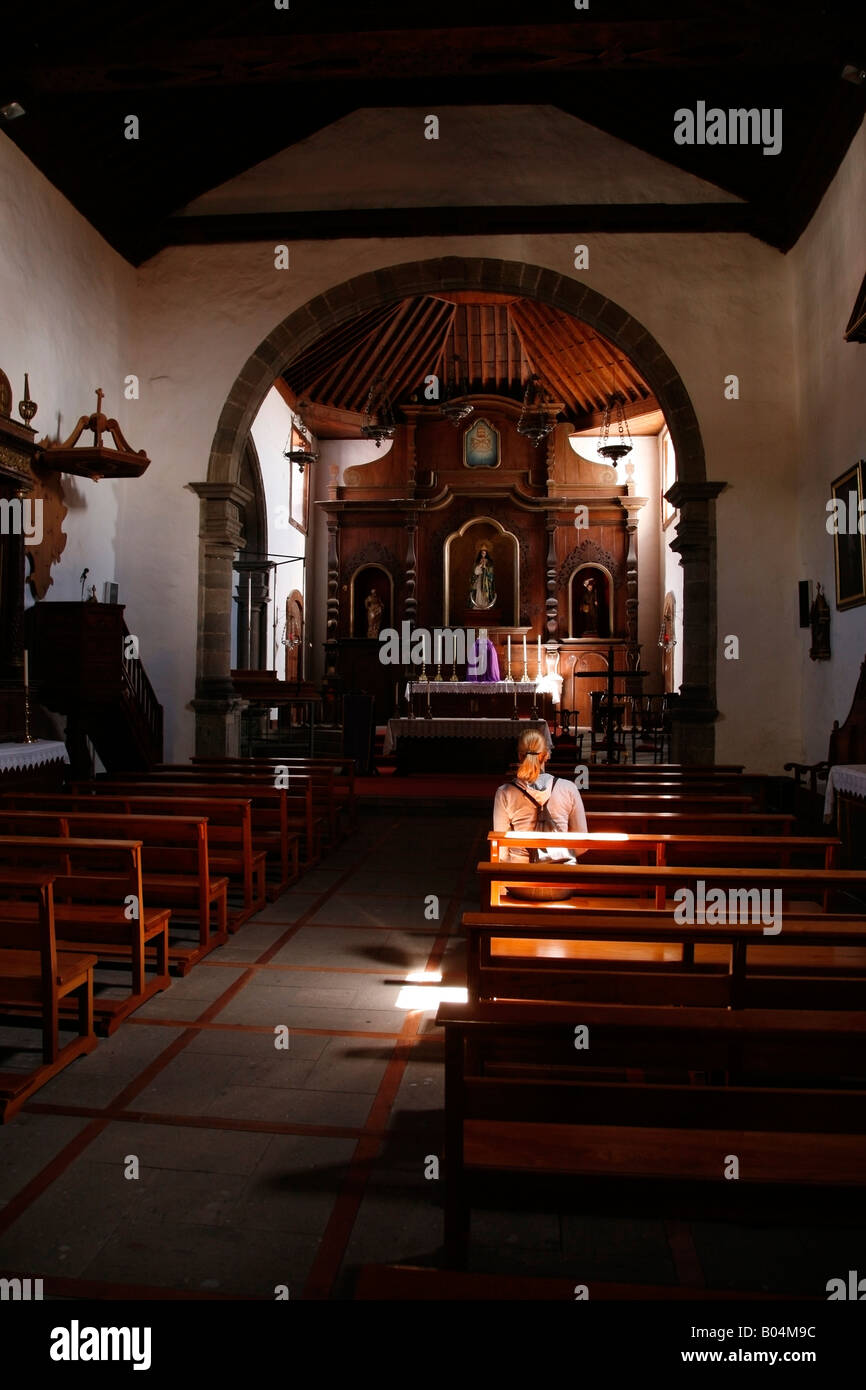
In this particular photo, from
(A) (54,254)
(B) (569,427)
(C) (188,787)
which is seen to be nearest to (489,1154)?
(C) (188,787)

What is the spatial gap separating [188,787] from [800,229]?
8774mm

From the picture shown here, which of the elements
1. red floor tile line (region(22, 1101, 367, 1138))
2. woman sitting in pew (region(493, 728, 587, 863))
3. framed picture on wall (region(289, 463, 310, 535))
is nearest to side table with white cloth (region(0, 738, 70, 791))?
woman sitting in pew (region(493, 728, 587, 863))

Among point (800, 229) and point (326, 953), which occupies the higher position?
point (800, 229)

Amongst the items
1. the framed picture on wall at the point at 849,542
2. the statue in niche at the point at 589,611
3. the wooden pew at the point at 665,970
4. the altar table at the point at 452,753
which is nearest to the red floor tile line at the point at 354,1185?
the wooden pew at the point at 665,970

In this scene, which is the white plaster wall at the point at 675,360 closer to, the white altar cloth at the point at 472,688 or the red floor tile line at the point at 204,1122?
the white altar cloth at the point at 472,688

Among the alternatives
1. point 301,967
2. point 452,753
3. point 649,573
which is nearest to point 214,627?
point 452,753

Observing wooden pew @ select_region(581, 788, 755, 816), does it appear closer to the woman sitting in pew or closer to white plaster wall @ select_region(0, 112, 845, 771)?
the woman sitting in pew

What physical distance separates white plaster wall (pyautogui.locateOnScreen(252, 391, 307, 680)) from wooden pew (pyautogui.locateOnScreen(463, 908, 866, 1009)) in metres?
13.8

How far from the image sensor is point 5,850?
4191 mm

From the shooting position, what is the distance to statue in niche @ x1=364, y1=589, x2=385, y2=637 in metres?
18.7

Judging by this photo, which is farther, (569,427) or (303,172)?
(569,427)

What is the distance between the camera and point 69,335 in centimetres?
973

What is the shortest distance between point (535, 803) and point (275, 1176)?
2.37 metres
